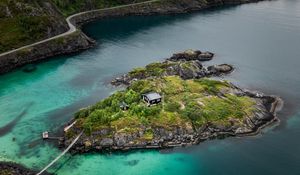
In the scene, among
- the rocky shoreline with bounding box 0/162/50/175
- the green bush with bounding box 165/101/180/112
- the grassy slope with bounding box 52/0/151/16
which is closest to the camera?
the rocky shoreline with bounding box 0/162/50/175

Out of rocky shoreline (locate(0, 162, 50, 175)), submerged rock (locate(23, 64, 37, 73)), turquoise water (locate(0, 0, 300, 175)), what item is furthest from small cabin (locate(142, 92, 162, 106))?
submerged rock (locate(23, 64, 37, 73))

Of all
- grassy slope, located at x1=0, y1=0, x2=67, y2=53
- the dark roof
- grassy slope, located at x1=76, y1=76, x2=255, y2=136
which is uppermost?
grassy slope, located at x1=0, y1=0, x2=67, y2=53

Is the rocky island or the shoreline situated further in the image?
the rocky island

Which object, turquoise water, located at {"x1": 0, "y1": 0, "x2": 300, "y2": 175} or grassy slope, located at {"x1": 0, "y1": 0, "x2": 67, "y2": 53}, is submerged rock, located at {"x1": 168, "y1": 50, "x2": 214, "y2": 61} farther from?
grassy slope, located at {"x1": 0, "y1": 0, "x2": 67, "y2": 53}

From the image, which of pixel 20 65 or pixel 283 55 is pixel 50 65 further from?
pixel 283 55

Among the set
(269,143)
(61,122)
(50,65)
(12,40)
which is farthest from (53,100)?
(269,143)

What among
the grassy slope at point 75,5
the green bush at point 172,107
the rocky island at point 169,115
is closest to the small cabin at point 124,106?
the rocky island at point 169,115
